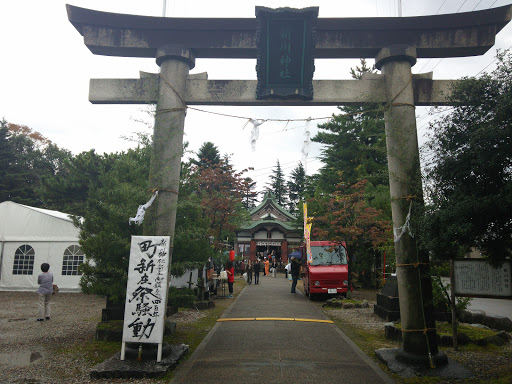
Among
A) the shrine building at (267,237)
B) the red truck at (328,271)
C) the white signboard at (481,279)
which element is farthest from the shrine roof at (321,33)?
the shrine building at (267,237)

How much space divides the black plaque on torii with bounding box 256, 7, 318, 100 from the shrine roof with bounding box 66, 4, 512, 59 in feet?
1.20

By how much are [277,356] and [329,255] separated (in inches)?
422

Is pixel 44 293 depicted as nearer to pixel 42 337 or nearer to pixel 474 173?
pixel 42 337

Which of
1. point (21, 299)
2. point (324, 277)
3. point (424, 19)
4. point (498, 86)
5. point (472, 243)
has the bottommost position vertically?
point (21, 299)

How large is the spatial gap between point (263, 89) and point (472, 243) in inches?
178

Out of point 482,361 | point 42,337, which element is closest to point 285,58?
point 482,361

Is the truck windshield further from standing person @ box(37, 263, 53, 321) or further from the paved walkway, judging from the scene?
standing person @ box(37, 263, 53, 321)

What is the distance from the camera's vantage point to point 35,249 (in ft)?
57.2

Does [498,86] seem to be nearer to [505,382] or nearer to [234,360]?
[505,382]

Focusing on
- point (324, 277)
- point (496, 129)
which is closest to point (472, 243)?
point (496, 129)

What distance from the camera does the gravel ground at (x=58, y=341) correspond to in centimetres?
584

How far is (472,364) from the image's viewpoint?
654 centimetres

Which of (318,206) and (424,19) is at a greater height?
(424,19)

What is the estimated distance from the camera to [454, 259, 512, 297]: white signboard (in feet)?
20.5
